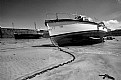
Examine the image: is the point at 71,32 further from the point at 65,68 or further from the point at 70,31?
the point at 65,68

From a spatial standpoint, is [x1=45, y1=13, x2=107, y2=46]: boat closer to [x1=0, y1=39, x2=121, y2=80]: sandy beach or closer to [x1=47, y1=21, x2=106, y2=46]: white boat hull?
[x1=47, y1=21, x2=106, y2=46]: white boat hull

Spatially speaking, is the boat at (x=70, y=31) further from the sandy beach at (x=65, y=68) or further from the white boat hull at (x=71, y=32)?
the sandy beach at (x=65, y=68)

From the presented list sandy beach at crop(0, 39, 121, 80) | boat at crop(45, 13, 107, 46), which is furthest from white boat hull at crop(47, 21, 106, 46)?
sandy beach at crop(0, 39, 121, 80)

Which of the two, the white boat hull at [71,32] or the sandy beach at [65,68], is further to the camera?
the white boat hull at [71,32]

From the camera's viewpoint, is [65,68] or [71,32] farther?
[71,32]

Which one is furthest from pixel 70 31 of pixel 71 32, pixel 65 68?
pixel 65 68

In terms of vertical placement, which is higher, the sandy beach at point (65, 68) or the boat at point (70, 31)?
the boat at point (70, 31)

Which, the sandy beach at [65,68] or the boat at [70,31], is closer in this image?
the sandy beach at [65,68]

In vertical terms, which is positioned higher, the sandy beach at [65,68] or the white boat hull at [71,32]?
the white boat hull at [71,32]

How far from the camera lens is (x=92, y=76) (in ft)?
8.30

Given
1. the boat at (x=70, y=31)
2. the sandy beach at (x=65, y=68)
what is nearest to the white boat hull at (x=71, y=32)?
the boat at (x=70, y=31)

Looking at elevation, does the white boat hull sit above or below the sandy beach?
above

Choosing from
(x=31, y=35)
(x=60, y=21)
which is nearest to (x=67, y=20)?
(x=60, y=21)

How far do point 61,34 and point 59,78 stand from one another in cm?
700
